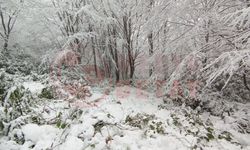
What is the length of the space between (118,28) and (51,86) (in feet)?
11.2

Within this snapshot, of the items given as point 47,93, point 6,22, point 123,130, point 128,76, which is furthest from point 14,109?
point 6,22

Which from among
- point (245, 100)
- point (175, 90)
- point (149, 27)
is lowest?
point (245, 100)

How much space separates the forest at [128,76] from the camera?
11.9ft

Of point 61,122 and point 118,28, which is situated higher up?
point 118,28

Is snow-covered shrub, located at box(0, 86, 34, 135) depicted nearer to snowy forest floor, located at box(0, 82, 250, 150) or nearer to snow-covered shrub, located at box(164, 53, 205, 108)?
snowy forest floor, located at box(0, 82, 250, 150)

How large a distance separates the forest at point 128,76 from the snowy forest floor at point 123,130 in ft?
0.06

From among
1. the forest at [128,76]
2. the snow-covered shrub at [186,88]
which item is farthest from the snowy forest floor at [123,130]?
the snow-covered shrub at [186,88]

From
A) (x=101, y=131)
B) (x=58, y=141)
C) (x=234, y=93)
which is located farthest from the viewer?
(x=234, y=93)

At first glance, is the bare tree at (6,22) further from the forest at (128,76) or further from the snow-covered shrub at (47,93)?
the snow-covered shrub at (47,93)

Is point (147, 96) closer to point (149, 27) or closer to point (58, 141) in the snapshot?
point (149, 27)

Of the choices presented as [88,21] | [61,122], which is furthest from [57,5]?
[61,122]

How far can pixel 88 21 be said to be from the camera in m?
8.94

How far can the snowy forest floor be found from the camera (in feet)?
11.0

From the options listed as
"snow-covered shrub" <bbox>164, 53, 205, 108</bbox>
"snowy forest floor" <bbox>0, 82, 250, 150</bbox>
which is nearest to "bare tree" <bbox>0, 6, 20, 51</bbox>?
"snowy forest floor" <bbox>0, 82, 250, 150</bbox>
